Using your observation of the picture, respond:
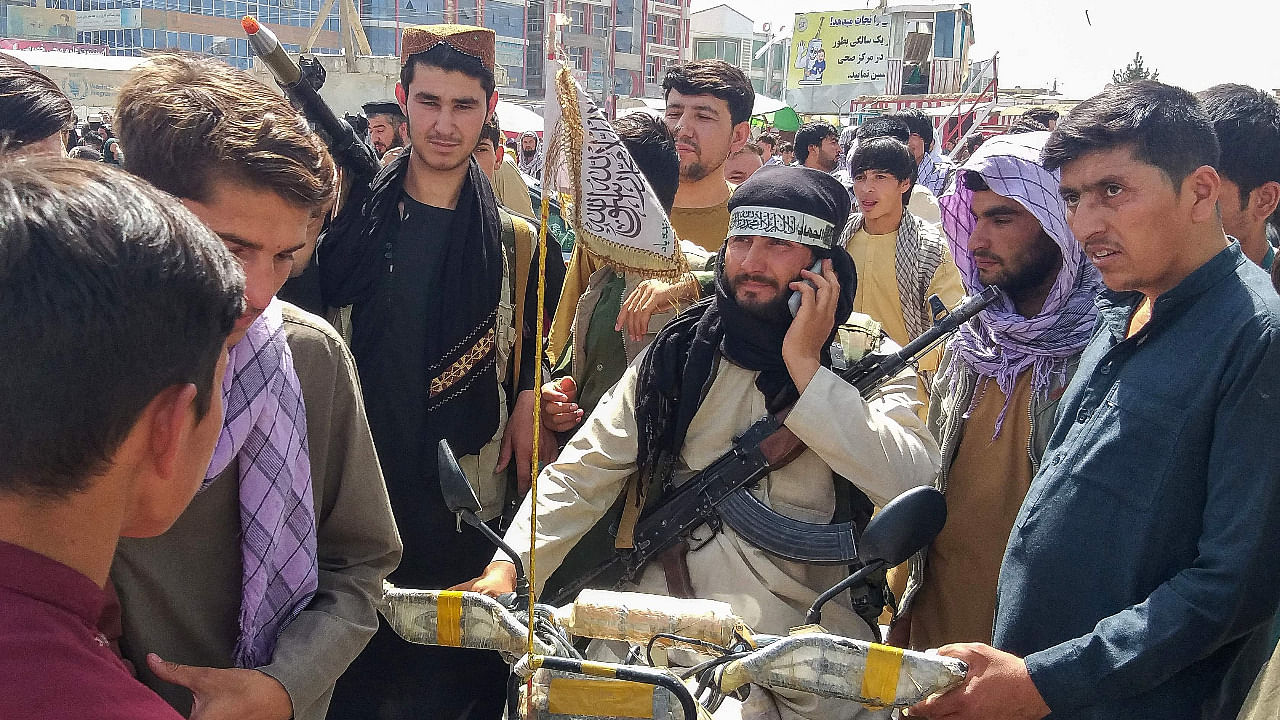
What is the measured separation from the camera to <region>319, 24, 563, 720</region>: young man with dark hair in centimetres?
318

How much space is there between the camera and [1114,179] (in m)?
2.14

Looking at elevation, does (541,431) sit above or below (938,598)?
above

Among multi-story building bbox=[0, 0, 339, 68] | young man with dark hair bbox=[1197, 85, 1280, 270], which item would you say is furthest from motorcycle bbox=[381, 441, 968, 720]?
multi-story building bbox=[0, 0, 339, 68]

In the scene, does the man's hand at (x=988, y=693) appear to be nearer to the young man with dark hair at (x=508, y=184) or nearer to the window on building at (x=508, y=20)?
the young man with dark hair at (x=508, y=184)

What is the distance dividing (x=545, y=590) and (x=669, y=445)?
0.63 metres

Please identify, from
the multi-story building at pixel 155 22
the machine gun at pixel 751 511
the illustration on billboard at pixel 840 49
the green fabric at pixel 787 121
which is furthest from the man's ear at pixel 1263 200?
the multi-story building at pixel 155 22

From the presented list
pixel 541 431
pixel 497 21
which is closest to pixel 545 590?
pixel 541 431

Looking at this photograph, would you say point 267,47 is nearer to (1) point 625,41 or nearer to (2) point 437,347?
(2) point 437,347

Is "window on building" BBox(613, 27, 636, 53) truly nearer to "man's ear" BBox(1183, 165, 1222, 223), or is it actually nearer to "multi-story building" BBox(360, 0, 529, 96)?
"multi-story building" BBox(360, 0, 529, 96)

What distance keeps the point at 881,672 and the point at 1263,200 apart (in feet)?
6.96

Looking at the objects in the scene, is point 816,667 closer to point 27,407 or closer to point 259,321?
point 259,321

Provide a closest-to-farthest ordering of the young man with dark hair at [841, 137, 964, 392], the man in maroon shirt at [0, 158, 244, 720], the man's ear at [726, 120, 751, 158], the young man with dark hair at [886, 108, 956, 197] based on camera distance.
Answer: the man in maroon shirt at [0, 158, 244, 720] → the young man with dark hair at [841, 137, 964, 392] → the man's ear at [726, 120, 751, 158] → the young man with dark hair at [886, 108, 956, 197]

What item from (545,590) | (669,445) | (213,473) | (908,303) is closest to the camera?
(213,473)

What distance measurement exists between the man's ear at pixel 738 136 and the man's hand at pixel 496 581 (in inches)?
132
